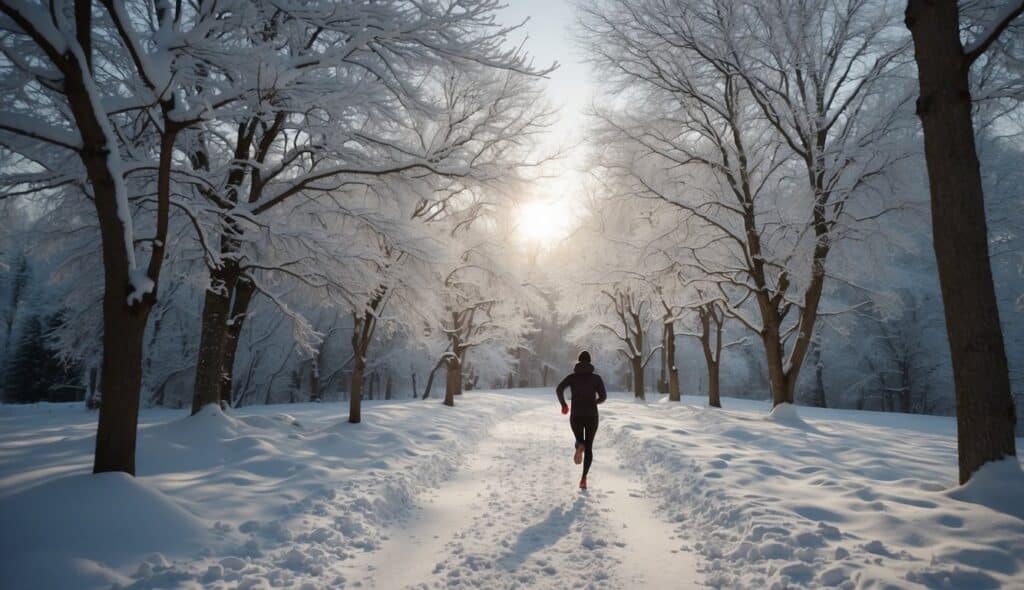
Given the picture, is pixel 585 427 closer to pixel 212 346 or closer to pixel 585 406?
pixel 585 406

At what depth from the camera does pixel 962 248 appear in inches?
199

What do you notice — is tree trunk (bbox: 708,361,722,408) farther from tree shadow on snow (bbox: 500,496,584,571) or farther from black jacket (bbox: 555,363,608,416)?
tree shadow on snow (bbox: 500,496,584,571)

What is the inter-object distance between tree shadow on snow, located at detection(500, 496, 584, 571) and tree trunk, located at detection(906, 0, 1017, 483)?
433 cm

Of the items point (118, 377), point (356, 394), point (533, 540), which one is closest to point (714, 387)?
point (356, 394)

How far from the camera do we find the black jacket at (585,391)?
7602 millimetres

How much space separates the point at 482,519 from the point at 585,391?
9.52 ft

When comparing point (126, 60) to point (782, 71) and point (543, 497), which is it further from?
point (782, 71)

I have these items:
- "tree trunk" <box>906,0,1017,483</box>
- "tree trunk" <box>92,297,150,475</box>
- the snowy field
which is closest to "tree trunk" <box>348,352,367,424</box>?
the snowy field

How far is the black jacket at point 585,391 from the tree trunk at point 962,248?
14.3 ft

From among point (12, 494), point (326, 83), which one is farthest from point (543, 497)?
point (326, 83)

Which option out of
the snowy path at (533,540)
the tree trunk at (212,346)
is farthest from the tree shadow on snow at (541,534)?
the tree trunk at (212,346)

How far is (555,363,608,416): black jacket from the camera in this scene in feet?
24.9

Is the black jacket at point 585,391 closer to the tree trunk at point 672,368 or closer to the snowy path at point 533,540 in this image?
the snowy path at point 533,540

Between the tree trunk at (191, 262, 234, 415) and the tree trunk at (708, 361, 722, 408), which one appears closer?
the tree trunk at (191, 262, 234, 415)
